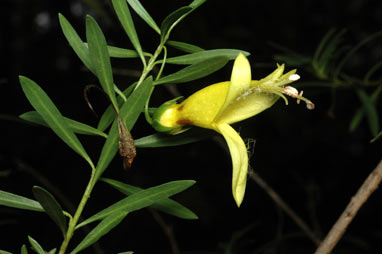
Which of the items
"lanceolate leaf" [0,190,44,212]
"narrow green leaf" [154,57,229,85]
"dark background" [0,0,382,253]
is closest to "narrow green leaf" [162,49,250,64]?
"narrow green leaf" [154,57,229,85]

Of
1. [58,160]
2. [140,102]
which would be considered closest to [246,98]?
[140,102]

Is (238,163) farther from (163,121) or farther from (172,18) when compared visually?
(172,18)

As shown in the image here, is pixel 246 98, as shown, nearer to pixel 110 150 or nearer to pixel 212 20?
pixel 110 150

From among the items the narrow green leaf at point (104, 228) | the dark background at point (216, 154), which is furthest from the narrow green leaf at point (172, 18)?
the dark background at point (216, 154)

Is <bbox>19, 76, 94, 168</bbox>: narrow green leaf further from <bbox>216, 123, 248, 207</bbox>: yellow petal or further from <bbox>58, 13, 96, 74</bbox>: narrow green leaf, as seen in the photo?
<bbox>216, 123, 248, 207</bbox>: yellow petal

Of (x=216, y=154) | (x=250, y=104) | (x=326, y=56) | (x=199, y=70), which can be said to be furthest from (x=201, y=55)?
(x=216, y=154)
